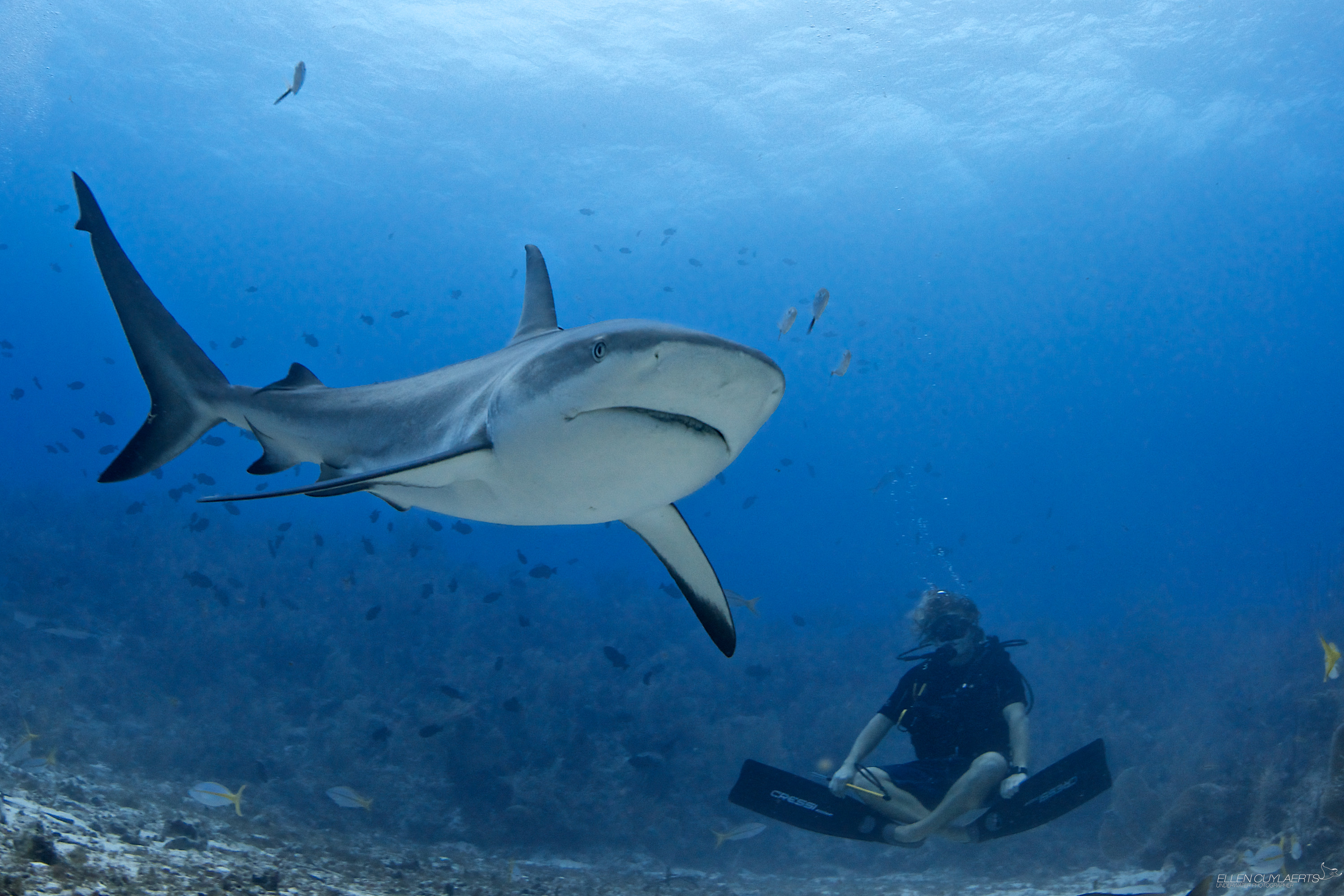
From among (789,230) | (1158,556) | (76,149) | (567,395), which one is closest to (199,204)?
(76,149)

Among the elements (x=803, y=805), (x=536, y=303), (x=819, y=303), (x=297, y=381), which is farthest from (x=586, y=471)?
(x=819, y=303)

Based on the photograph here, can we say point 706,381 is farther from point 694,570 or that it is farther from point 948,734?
point 948,734

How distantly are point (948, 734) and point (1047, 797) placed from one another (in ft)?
3.02

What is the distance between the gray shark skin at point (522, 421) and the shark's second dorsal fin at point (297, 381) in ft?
0.04

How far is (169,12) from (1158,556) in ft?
262

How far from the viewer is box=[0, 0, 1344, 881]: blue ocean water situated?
14109mm

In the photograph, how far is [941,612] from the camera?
6.57m

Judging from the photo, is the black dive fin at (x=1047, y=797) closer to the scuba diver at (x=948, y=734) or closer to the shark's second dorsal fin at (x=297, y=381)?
the scuba diver at (x=948, y=734)

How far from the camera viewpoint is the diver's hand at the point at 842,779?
5.39 metres

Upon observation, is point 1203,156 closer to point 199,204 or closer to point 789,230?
point 789,230

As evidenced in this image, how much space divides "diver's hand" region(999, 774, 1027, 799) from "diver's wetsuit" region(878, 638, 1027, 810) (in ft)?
1.45

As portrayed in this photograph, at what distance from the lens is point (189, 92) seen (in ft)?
86.3

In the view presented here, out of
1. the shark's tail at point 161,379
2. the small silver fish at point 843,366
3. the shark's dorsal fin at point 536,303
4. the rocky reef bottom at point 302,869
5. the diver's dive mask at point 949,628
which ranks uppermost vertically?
the small silver fish at point 843,366

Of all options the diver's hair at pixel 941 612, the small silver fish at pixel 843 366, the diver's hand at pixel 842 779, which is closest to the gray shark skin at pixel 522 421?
the diver's hand at pixel 842 779
